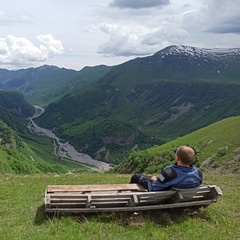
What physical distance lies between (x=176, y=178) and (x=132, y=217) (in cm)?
229

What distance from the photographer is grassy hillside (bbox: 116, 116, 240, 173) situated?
65.8 meters

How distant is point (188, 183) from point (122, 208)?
2803 millimetres

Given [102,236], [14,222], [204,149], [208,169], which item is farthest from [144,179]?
[204,149]

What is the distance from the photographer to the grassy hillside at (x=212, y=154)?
65750mm

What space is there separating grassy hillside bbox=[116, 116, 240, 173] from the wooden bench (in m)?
47.5

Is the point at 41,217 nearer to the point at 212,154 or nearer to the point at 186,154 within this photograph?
the point at 186,154

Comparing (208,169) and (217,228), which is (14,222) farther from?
(208,169)

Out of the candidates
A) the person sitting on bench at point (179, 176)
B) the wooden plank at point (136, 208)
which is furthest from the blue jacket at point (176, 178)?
the wooden plank at point (136, 208)

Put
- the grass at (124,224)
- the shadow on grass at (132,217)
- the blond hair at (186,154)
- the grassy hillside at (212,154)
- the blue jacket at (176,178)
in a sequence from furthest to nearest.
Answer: the grassy hillside at (212,154)
the blue jacket at (176,178)
the shadow on grass at (132,217)
the blond hair at (186,154)
the grass at (124,224)

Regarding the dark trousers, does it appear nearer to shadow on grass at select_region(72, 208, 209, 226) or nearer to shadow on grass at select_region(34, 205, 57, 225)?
shadow on grass at select_region(72, 208, 209, 226)

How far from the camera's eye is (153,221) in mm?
13727

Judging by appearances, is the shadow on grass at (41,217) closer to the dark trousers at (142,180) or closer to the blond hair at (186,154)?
the dark trousers at (142,180)

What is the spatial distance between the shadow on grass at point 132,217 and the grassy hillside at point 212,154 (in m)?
47.6

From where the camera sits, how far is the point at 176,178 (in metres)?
14.0
